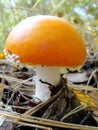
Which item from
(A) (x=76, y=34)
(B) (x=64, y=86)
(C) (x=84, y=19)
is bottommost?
(B) (x=64, y=86)

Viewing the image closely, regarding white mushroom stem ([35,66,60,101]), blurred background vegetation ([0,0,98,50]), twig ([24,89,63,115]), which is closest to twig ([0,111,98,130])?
twig ([24,89,63,115])

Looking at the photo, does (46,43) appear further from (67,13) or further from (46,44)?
(67,13)

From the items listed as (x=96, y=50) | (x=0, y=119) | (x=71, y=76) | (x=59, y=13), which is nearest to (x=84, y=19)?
(x=59, y=13)

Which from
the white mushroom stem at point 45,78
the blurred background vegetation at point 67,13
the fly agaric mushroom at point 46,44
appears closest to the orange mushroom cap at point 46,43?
the fly agaric mushroom at point 46,44

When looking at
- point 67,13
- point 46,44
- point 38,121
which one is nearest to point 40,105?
point 38,121

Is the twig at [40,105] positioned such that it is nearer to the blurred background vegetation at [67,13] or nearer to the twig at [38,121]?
the twig at [38,121]

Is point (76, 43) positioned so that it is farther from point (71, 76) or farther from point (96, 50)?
point (96, 50)
